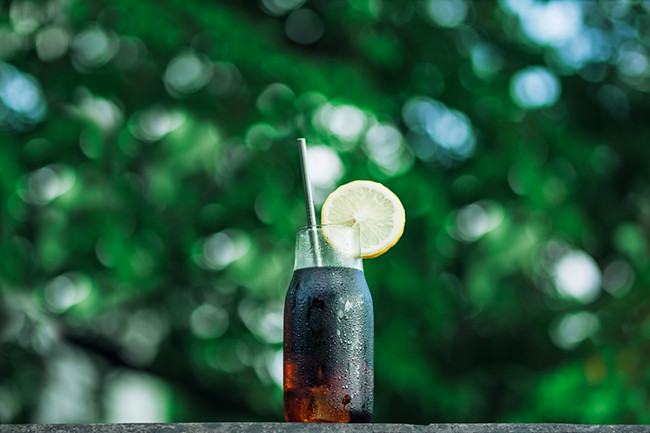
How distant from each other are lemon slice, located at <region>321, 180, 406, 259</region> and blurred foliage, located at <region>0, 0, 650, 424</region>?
4.22 ft

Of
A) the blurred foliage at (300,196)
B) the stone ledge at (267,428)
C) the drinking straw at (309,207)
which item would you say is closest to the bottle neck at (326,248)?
the drinking straw at (309,207)

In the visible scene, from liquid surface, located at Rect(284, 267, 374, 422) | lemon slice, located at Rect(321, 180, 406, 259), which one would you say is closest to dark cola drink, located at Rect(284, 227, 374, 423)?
liquid surface, located at Rect(284, 267, 374, 422)

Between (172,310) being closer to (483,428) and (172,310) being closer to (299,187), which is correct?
(299,187)

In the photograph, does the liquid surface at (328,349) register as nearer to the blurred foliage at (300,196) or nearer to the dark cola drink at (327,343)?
the dark cola drink at (327,343)

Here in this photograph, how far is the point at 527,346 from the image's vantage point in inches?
114

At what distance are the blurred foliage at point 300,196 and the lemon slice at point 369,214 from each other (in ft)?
4.22

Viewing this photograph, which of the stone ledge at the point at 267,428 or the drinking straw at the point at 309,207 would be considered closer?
the stone ledge at the point at 267,428

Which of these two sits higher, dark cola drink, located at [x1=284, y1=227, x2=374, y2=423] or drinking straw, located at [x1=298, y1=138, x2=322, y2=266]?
drinking straw, located at [x1=298, y1=138, x2=322, y2=266]

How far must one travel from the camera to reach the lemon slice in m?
1.30

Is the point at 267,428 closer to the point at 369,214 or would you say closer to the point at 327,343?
the point at 327,343

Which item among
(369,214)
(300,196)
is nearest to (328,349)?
(369,214)

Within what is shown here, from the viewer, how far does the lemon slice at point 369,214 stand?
130cm

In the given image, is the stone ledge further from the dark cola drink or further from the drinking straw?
the drinking straw

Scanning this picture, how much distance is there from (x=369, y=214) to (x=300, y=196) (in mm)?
1392
